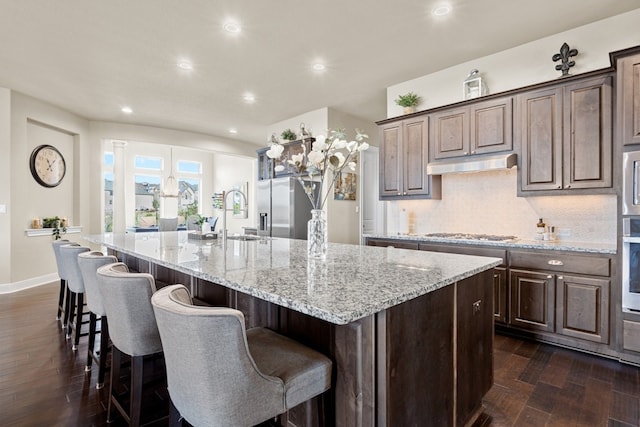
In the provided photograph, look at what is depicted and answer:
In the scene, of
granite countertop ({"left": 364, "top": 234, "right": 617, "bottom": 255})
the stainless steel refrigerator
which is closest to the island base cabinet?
granite countertop ({"left": 364, "top": 234, "right": 617, "bottom": 255})

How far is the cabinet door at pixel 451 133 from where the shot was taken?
358cm

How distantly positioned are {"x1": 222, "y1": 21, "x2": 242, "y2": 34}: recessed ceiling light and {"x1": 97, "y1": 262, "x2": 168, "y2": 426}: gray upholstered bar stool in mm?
2600

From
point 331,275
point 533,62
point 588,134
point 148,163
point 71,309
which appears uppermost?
point 148,163

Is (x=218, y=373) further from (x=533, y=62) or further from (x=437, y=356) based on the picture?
(x=533, y=62)

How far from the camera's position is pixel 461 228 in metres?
3.98

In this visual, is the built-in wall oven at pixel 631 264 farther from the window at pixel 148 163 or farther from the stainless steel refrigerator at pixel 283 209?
the window at pixel 148 163

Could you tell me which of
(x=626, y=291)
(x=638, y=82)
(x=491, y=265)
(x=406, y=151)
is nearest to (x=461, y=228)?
(x=406, y=151)

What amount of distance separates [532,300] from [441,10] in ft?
8.83

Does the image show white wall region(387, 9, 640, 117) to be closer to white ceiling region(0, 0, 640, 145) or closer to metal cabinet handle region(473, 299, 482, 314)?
white ceiling region(0, 0, 640, 145)

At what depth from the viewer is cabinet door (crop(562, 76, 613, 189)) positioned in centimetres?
271

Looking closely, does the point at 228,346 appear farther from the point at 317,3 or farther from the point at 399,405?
the point at 317,3

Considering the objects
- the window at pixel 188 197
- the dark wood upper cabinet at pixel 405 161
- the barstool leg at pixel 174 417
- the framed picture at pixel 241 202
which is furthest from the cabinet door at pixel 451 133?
the window at pixel 188 197

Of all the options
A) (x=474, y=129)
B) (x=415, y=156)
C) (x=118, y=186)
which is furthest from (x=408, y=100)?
(x=118, y=186)

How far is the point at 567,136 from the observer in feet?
9.53
